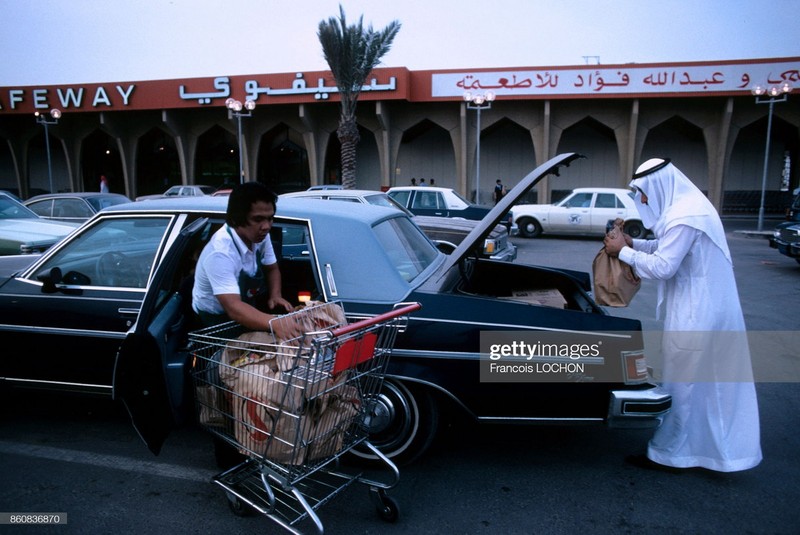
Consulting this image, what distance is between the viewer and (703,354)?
3.35 m

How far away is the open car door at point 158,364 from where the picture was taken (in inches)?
111

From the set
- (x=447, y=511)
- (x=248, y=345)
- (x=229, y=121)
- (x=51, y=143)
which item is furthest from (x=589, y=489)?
(x=51, y=143)

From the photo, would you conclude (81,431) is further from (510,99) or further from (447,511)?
(510,99)

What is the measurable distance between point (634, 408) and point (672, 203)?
1.33 meters

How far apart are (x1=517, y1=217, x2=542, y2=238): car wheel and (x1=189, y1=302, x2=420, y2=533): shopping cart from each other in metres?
16.2

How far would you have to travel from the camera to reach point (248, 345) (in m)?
2.74

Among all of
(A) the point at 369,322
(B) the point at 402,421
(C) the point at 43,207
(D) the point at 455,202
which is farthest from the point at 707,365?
(C) the point at 43,207

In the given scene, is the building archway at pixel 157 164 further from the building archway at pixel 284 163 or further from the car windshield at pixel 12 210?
the car windshield at pixel 12 210

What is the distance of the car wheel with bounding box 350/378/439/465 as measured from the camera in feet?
10.8

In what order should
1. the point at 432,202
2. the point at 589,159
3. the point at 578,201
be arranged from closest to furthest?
the point at 432,202 < the point at 578,201 < the point at 589,159

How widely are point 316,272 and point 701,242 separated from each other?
7.78 feet

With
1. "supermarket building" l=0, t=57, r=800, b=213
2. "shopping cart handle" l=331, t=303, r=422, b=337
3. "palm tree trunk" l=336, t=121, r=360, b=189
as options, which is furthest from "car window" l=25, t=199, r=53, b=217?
"supermarket building" l=0, t=57, r=800, b=213

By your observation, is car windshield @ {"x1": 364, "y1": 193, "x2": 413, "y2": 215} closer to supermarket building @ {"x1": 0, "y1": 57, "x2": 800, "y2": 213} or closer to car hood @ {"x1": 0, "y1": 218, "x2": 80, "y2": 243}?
car hood @ {"x1": 0, "y1": 218, "x2": 80, "y2": 243}

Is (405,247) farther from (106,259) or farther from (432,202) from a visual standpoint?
(432,202)
